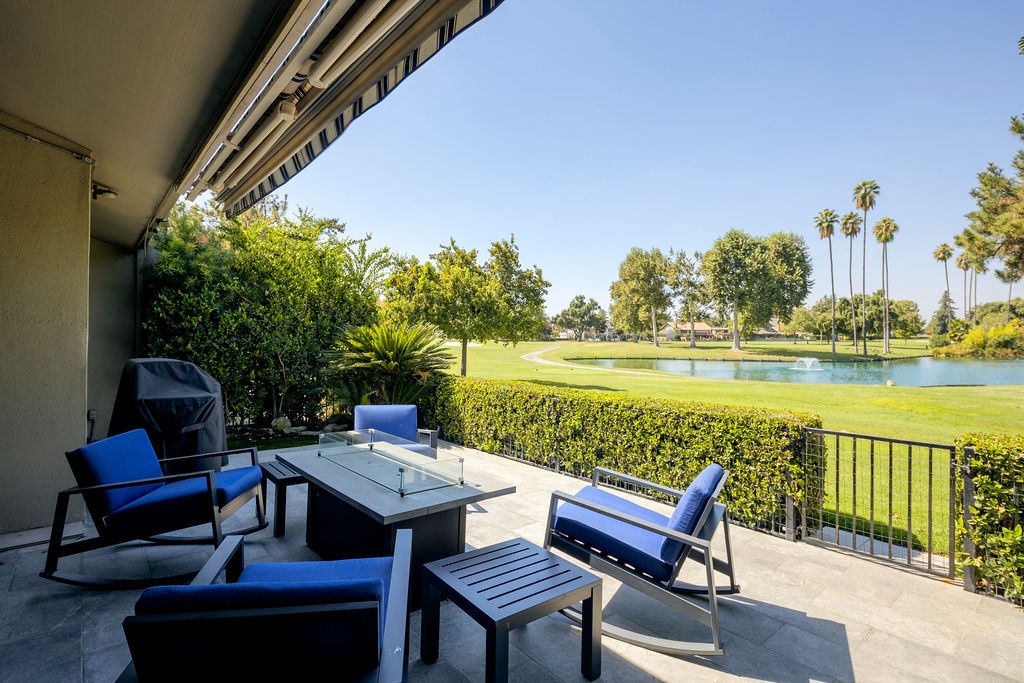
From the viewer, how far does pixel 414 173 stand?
37.6ft

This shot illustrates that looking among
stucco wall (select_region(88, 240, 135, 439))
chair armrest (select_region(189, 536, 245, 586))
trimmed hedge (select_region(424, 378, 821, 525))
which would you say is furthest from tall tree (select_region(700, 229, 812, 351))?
chair armrest (select_region(189, 536, 245, 586))

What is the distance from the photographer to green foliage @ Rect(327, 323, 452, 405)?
24.5ft

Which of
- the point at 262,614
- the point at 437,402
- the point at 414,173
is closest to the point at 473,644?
the point at 262,614

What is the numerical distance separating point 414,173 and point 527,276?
33.9 feet

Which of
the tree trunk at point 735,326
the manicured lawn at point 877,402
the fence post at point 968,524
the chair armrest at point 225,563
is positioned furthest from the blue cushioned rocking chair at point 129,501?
the tree trunk at point 735,326

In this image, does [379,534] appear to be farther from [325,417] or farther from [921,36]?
[921,36]

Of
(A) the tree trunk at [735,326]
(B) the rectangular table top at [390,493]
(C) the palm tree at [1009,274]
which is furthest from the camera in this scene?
(A) the tree trunk at [735,326]

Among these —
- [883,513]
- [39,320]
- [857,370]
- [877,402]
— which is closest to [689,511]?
[883,513]

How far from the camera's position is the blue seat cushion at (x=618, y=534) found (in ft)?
7.98

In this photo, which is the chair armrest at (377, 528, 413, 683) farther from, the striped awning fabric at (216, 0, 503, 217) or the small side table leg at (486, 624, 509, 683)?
the striped awning fabric at (216, 0, 503, 217)

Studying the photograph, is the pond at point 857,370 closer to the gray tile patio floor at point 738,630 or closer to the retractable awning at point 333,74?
the gray tile patio floor at point 738,630

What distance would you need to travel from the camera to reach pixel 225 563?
1.80 meters

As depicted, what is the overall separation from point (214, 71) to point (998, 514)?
5303 millimetres

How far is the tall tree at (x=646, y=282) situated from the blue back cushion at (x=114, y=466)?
45.0 metres
